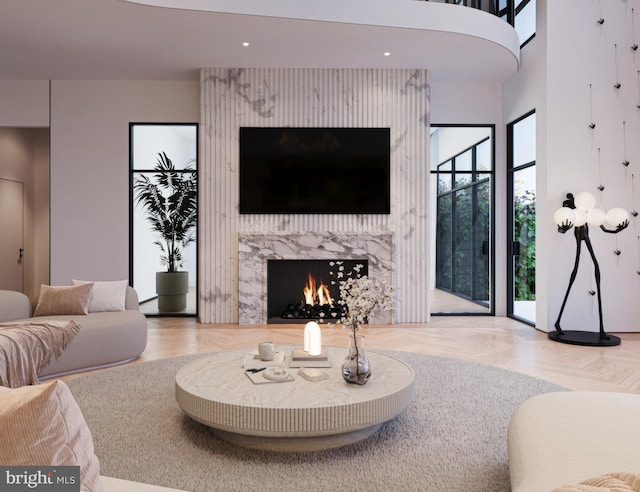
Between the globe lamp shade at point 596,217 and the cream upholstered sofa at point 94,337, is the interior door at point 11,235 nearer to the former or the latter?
the cream upholstered sofa at point 94,337

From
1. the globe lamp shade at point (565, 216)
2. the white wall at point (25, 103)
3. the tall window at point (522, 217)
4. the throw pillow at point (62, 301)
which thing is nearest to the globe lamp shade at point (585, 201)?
the globe lamp shade at point (565, 216)

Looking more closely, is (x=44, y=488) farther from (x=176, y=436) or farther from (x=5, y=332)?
(x=5, y=332)

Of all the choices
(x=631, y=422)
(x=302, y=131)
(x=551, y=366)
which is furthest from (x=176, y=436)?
(x=302, y=131)

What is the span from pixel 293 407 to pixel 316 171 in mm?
4256

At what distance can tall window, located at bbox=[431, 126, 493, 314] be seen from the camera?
659cm

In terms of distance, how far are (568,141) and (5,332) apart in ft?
18.5

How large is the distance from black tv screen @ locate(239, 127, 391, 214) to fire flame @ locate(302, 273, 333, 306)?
0.97 m

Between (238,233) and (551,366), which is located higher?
(238,233)

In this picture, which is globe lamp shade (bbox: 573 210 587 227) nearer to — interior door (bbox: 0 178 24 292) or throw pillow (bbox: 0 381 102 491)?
throw pillow (bbox: 0 381 102 491)

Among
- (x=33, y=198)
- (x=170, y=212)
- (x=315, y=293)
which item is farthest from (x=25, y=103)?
(x=315, y=293)

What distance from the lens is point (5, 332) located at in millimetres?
3291

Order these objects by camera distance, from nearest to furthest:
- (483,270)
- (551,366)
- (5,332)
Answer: (5,332)
(551,366)
(483,270)

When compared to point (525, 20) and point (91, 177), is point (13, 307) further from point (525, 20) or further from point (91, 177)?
point (525, 20)

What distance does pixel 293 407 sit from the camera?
2193 mm
